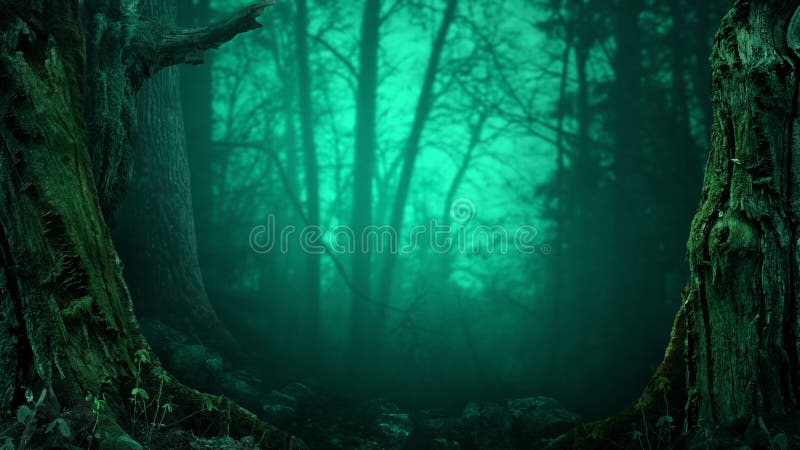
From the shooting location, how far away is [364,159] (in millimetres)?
10484

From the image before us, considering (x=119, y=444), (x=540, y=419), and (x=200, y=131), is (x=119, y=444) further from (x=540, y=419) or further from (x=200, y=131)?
(x=200, y=131)

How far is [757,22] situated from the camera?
2.61 metres

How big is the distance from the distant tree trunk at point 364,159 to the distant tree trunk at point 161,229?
3813mm

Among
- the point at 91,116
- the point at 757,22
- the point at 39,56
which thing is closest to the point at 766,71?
the point at 757,22

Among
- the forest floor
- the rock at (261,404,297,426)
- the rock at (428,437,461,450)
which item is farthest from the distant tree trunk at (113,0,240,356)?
the rock at (428,437,461,450)

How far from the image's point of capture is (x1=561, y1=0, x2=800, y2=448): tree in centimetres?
235

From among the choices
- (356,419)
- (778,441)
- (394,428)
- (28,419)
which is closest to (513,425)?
(394,428)

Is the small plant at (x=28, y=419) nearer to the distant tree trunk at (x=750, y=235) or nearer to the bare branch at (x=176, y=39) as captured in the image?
the bare branch at (x=176, y=39)

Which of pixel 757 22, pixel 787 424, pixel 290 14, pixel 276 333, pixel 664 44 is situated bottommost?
pixel 276 333

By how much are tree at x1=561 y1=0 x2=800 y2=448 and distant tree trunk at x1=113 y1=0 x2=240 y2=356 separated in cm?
519

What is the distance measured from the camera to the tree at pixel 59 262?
2332 mm

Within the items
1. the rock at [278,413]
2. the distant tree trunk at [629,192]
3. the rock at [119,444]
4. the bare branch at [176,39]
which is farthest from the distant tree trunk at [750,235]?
the distant tree trunk at [629,192]

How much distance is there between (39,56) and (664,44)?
1085 centimetres

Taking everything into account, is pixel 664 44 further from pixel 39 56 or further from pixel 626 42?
pixel 39 56
